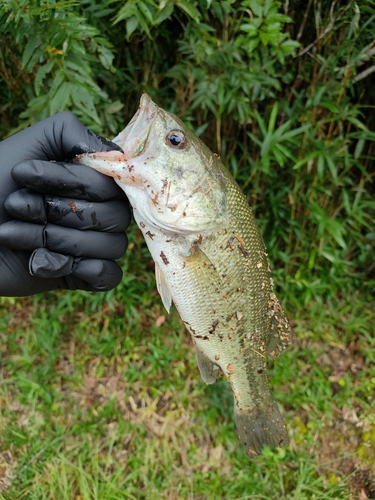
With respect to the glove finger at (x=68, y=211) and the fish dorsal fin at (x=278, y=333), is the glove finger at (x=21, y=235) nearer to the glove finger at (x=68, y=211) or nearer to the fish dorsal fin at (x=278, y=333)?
the glove finger at (x=68, y=211)

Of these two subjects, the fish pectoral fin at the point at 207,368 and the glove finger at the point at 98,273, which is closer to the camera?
the glove finger at the point at 98,273

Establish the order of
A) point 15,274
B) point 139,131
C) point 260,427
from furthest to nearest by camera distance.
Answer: point 260,427 < point 15,274 < point 139,131

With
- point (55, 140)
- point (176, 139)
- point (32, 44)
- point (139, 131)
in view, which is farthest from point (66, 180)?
point (32, 44)

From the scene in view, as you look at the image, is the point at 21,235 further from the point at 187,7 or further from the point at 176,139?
the point at 187,7

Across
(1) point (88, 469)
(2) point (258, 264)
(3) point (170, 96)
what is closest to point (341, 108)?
(3) point (170, 96)

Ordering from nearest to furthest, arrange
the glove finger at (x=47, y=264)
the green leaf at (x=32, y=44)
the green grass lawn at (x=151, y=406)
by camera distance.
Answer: the glove finger at (x=47, y=264) → the green leaf at (x=32, y=44) → the green grass lawn at (x=151, y=406)

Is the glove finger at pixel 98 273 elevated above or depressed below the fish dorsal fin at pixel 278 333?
above

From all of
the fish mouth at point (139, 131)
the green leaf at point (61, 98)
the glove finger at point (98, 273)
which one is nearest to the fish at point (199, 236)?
the fish mouth at point (139, 131)

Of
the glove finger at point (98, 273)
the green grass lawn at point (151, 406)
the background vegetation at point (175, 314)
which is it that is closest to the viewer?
the glove finger at point (98, 273)
